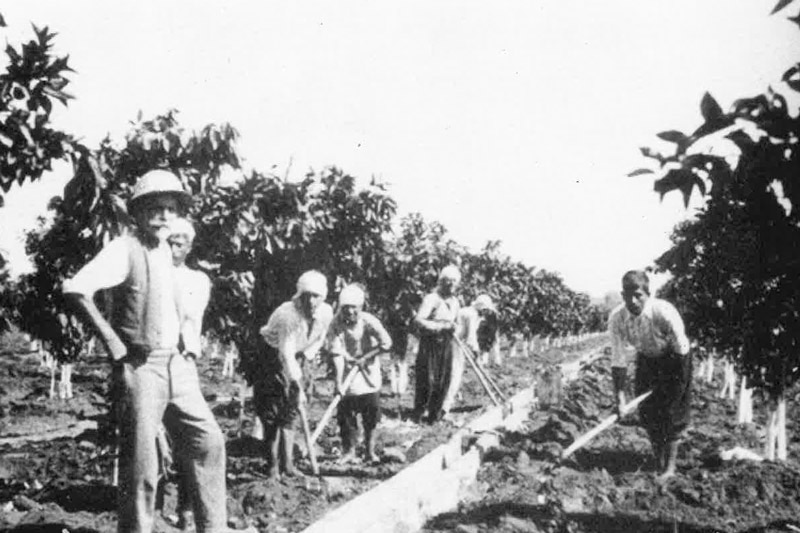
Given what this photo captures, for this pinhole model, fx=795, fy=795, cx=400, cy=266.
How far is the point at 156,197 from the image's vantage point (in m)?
3.75

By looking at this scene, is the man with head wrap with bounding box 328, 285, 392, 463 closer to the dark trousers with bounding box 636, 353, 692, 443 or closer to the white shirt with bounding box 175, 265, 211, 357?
the dark trousers with bounding box 636, 353, 692, 443

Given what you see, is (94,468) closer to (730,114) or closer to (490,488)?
(490,488)

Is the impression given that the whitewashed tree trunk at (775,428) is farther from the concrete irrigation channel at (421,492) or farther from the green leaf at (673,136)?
the green leaf at (673,136)

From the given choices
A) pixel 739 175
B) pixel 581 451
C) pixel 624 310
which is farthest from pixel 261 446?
pixel 739 175

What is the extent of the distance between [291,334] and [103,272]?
10.7ft

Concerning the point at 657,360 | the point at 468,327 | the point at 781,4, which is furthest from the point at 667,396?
the point at 468,327

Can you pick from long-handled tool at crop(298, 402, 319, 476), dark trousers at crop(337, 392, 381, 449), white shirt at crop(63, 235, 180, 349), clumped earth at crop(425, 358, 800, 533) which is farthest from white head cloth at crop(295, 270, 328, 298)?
white shirt at crop(63, 235, 180, 349)

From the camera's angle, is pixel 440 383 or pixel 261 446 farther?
pixel 440 383

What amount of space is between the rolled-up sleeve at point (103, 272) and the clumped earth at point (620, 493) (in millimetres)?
2843

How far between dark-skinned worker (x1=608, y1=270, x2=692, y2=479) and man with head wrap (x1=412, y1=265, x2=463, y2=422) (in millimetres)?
3175

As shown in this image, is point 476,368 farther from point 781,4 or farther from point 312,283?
point 781,4

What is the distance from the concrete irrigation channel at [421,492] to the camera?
4.61 meters

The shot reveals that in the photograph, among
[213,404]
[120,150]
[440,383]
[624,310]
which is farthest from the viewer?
[213,404]

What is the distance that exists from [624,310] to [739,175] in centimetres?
538
